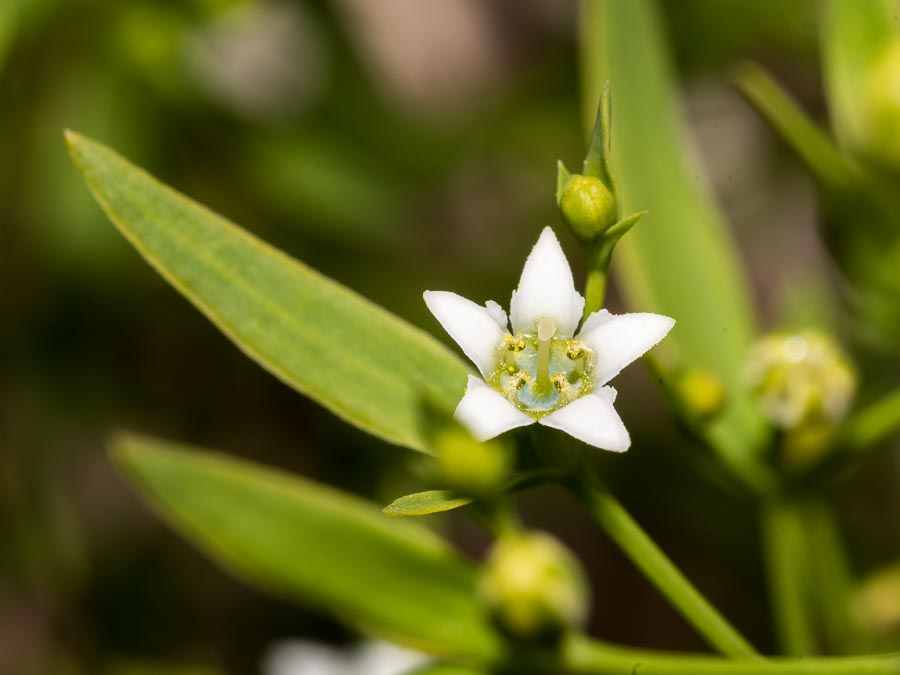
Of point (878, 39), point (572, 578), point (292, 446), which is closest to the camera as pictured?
point (572, 578)

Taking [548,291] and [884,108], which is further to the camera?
[884,108]

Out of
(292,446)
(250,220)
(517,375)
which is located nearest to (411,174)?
(250,220)

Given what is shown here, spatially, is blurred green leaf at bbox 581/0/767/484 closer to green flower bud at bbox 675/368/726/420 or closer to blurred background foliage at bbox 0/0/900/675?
green flower bud at bbox 675/368/726/420

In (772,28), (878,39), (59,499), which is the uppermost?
(772,28)

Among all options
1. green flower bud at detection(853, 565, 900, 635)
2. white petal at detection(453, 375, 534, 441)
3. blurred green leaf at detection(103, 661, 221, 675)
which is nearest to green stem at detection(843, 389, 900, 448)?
green flower bud at detection(853, 565, 900, 635)

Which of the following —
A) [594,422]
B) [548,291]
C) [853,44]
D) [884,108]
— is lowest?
[594,422]

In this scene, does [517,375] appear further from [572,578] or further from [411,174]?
[411,174]

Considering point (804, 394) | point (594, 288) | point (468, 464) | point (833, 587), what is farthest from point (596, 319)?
point (833, 587)

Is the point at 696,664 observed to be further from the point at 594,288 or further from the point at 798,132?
the point at 798,132

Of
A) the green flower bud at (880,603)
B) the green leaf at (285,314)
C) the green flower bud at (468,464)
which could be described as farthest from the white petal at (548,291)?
the green flower bud at (880,603)
